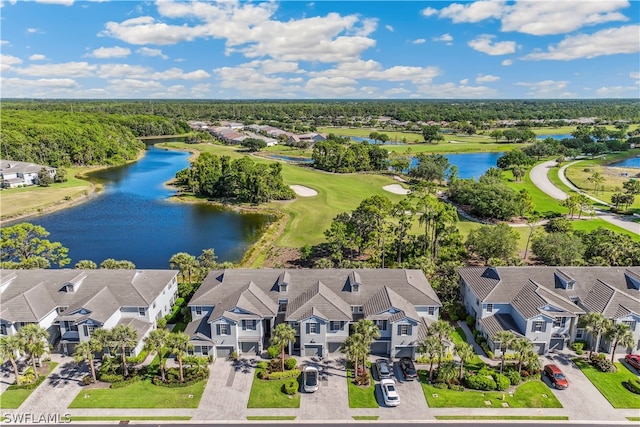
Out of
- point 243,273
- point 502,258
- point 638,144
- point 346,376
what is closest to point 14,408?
point 243,273

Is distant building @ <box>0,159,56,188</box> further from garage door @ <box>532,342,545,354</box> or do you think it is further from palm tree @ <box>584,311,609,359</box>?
palm tree @ <box>584,311,609,359</box>

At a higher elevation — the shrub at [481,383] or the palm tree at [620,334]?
the palm tree at [620,334]

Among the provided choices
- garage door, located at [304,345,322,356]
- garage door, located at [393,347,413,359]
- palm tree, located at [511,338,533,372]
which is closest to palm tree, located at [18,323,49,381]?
garage door, located at [304,345,322,356]

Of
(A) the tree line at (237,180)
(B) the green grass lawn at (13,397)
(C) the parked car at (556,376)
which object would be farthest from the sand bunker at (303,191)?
(B) the green grass lawn at (13,397)

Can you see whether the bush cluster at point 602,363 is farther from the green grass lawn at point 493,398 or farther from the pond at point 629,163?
the pond at point 629,163

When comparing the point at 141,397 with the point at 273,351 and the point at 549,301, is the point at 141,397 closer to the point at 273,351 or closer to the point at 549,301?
the point at 273,351

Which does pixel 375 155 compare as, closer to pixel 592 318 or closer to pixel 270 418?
pixel 592 318
